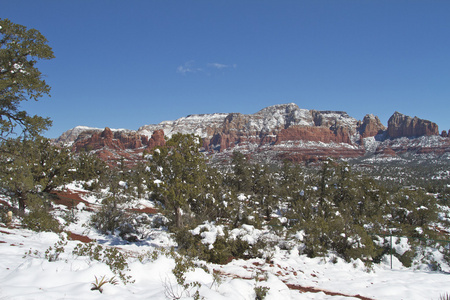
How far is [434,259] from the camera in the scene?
11.2 metres

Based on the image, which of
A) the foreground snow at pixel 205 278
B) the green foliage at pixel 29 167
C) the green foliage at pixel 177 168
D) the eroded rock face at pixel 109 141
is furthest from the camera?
the eroded rock face at pixel 109 141

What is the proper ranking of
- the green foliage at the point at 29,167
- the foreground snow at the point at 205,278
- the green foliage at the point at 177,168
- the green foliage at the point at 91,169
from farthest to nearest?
the green foliage at the point at 91,169
the green foliage at the point at 177,168
the green foliage at the point at 29,167
the foreground snow at the point at 205,278

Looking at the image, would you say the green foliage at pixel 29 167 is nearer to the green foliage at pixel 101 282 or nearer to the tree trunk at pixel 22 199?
the tree trunk at pixel 22 199

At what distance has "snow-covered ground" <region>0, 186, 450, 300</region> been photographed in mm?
4520

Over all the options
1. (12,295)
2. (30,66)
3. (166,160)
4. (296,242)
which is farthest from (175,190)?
(12,295)

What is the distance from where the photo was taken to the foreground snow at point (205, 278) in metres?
4.43

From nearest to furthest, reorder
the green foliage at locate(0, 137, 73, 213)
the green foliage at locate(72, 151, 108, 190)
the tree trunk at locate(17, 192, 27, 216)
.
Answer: the green foliage at locate(0, 137, 73, 213) < the tree trunk at locate(17, 192, 27, 216) < the green foliage at locate(72, 151, 108, 190)

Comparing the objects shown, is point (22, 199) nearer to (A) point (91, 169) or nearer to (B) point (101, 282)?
(B) point (101, 282)

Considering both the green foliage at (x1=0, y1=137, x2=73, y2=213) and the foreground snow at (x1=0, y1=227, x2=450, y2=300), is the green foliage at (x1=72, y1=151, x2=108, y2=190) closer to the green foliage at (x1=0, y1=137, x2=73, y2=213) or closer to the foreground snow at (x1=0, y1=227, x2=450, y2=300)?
the green foliage at (x1=0, y1=137, x2=73, y2=213)

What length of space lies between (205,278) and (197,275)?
22 centimetres

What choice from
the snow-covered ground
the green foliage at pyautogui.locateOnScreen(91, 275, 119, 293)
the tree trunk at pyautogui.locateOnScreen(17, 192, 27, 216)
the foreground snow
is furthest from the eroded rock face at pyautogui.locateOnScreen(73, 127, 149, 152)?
the green foliage at pyautogui.locateOnScreen(91, 275, 119, 293)

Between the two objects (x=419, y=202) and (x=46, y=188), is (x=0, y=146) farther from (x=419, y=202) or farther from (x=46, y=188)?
(x=419, y=202)

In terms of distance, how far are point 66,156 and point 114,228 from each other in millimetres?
6943

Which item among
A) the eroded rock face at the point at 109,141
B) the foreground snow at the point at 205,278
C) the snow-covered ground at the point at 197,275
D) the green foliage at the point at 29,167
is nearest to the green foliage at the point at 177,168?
the snow-covered ground at the point at 197,275
